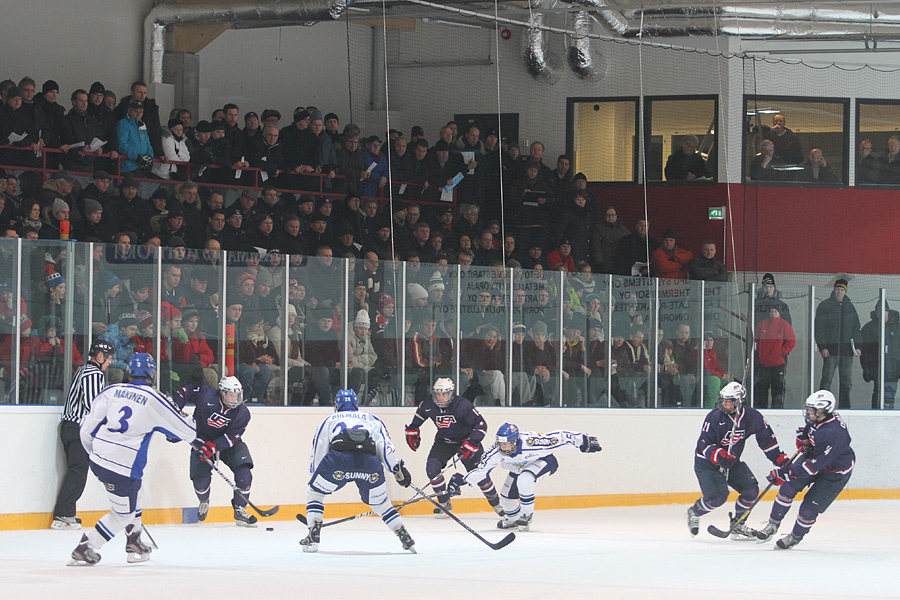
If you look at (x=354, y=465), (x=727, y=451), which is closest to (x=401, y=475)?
(x=354, y=465)

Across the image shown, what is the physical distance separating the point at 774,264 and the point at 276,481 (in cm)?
826

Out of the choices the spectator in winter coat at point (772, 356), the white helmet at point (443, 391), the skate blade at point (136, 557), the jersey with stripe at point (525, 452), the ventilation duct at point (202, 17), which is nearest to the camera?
the skate blade at point (136, 557)

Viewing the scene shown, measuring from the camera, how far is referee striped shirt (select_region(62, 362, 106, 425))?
29.6 ft

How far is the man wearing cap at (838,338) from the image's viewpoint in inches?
524

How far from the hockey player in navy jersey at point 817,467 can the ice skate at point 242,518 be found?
3.88 m

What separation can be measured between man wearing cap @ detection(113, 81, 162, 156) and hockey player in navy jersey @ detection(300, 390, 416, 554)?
16.8ft

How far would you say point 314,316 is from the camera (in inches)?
420

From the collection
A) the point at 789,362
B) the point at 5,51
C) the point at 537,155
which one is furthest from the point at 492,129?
the point at 5,51

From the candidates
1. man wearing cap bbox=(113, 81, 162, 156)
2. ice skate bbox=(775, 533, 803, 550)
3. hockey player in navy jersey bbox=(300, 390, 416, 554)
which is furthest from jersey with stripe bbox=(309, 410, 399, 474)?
man wearing cap bbox=(113, 81, 162, 156)

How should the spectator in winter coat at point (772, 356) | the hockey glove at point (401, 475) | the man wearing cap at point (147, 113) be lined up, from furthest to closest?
1. the spectator in winter coat at point (772, 356)
2. the man wearing cap at point (147, 113)
3. the hockey glove at point (401, 475)

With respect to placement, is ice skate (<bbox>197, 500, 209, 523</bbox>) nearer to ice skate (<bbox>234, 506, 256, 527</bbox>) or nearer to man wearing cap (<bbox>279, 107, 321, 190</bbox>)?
ice skate (<bbox>234, 506, 256, 527</bbox>)

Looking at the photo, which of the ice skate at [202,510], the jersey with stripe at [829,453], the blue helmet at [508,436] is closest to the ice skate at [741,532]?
the jersey with stripe at [829,453]

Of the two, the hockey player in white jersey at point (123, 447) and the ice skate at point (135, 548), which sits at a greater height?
the hockey player in white jersey at point (123, 447)

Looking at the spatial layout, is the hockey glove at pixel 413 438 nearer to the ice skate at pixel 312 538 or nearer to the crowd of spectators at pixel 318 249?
the crowd of spectators at pixel 318 249
